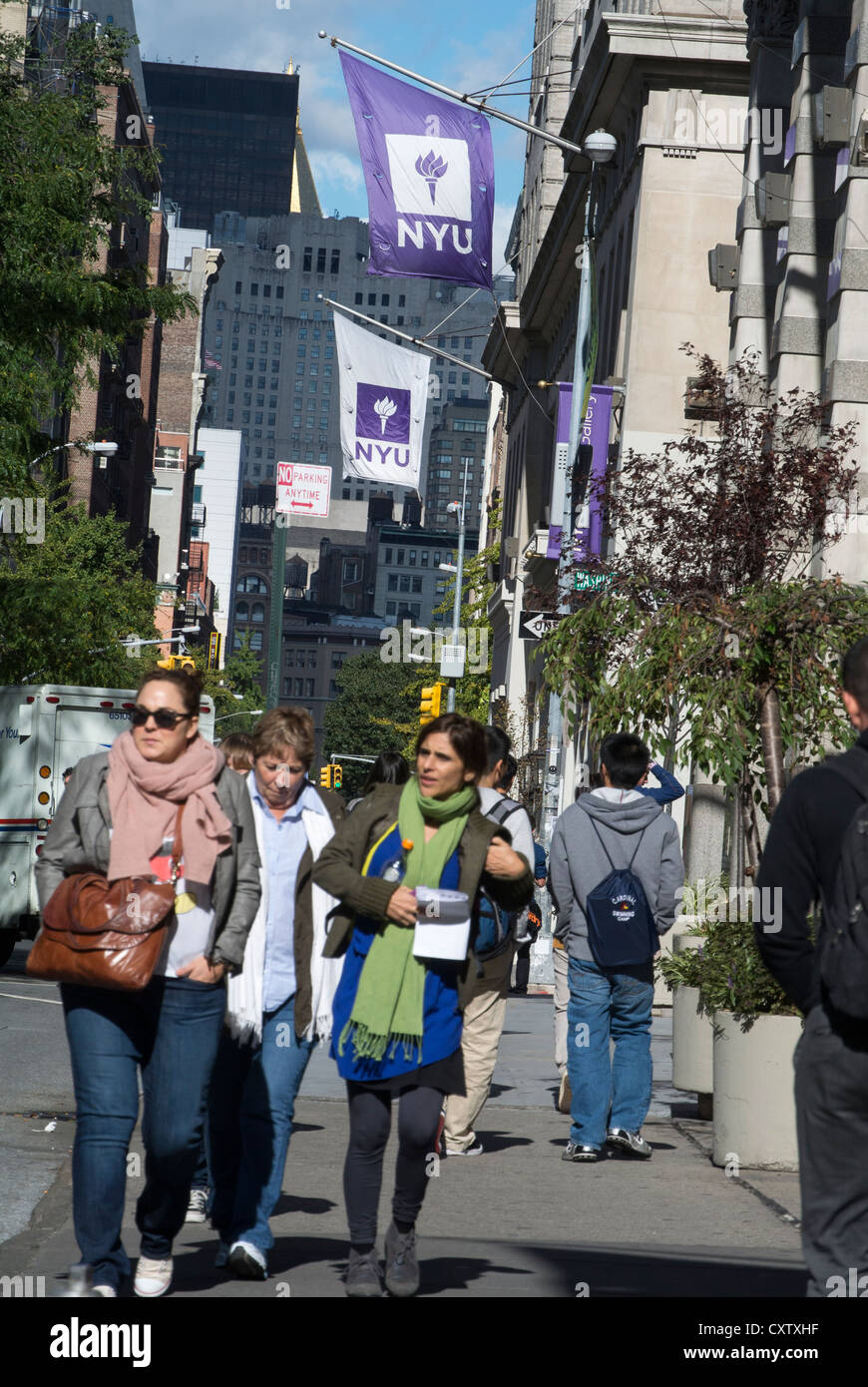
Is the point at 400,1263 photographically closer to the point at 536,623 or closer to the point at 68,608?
the point at 68,608

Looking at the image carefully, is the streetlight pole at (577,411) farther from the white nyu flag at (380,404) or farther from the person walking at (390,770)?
the person walking at (390,770)

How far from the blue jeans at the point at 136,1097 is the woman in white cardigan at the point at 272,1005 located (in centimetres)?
70

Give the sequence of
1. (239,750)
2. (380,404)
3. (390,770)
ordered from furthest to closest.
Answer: (380,404) → (390,770) → (239,750)

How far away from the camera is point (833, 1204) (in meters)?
4.34

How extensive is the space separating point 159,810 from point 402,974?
95cm

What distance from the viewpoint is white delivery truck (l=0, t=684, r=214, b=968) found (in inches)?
832

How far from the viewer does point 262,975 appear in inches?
263

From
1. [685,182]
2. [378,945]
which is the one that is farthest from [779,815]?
[685,182]

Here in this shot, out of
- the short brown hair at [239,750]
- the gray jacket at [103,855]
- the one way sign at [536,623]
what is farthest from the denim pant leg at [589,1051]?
the one way sign at [536,623]

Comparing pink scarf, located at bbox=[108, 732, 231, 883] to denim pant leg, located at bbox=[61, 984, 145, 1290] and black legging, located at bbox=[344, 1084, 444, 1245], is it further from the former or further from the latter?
black legging, located at bbox=[344, 1084, 444, 1245]

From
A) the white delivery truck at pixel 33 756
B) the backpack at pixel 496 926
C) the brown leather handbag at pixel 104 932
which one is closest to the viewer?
the brown leather handbag at pixel 104 932

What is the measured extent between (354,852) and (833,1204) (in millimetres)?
2344

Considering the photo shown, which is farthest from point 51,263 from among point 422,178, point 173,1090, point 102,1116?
point 102,1116

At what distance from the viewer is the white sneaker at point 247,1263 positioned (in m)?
6.33
